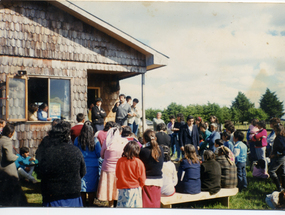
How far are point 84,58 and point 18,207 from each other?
5046 millimetres

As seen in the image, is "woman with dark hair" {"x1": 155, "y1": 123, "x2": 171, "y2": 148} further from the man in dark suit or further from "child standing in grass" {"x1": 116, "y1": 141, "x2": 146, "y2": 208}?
"child standing in grass" {"x1": 116, "y1": 141, "x2": 146, "y2": 208}

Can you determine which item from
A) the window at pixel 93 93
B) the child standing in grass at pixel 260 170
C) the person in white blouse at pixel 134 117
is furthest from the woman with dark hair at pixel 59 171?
the window at pixel 93 93

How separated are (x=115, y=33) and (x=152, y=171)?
5.50 metres

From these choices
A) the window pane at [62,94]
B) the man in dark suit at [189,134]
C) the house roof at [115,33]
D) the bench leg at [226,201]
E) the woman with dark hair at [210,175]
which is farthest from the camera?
the window pane at [62,94]

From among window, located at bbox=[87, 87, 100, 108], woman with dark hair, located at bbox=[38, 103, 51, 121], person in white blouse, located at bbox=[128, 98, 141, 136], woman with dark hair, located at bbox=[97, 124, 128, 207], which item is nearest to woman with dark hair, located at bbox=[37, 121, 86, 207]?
woman with dark hair, located at bbox=[97, 124, 128, 207]

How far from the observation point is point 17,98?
6883 millimetres

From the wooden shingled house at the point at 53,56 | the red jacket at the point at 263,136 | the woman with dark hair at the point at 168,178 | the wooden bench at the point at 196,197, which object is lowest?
the wooden bench at the point at 196,197

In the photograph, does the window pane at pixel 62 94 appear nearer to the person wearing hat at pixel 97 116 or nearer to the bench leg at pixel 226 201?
the person wearing hat at pixel 97 116

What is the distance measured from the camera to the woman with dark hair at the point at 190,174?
434cm

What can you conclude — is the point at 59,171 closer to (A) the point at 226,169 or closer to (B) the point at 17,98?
(A) the point at 226,169

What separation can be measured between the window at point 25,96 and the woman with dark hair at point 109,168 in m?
4.00

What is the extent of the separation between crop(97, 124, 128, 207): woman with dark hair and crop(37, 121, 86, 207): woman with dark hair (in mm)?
969

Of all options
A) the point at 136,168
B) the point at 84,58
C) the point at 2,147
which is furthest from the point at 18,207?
the point at 84,58

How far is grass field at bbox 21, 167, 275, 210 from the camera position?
4.61 meters
